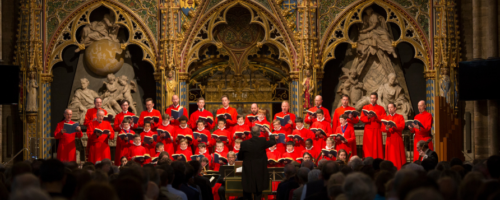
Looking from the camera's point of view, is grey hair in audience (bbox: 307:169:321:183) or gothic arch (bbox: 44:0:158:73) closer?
grey hair in audience (bbox: 307:169:321:183)

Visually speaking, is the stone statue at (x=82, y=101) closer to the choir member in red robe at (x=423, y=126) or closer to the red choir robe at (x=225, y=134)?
the red choir robe at (x=225, y=134)

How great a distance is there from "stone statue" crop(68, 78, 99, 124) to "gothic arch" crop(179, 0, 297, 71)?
2436 mm

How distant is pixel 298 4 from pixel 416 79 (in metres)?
3.59

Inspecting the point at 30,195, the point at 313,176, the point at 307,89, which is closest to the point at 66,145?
the point at 307,89

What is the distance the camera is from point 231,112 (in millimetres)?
13242

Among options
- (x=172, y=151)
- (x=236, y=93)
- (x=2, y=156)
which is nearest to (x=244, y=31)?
(x=236, y=93)

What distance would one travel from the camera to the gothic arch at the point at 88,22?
14.3 m

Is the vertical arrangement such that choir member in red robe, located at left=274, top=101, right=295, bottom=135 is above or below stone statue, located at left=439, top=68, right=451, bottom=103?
below

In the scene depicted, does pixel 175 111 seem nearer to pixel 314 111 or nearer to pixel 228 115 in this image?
pixel 228 115

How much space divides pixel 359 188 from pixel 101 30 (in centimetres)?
1184

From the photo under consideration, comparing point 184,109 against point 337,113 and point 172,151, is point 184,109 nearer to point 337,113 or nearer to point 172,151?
point 172,151

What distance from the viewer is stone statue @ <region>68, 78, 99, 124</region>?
14.2 m

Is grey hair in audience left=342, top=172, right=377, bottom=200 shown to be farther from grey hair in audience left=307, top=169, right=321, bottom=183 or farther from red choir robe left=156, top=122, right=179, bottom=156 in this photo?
red choir robe left=156, top=122, right=179, bottom=156

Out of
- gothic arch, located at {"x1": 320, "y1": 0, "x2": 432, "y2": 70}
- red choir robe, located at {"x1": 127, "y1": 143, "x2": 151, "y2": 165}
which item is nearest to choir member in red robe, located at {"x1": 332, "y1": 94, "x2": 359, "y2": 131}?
gothic arch, located at {"x1": 320, "y1": 0, "x2": 432, "y2": 70}
